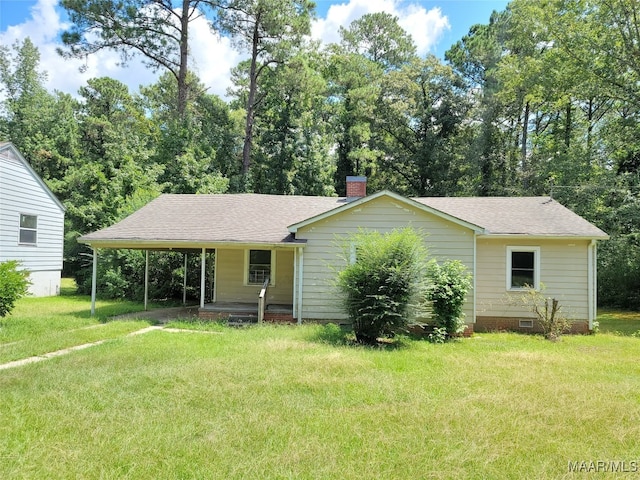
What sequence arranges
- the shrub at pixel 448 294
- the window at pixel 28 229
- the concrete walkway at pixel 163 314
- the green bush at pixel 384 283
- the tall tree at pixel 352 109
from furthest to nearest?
1. the tall tree at pixel 352 109
2. the window at pixel 28 229
3. the concrete walkway at pixel 163 314
4. the shrub at pixel 448 294
5. the green bush at pixel 384 283

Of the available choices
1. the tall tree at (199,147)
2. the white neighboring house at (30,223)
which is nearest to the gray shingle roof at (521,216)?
the tall tree at (199,147)

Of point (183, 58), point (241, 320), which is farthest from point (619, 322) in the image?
point (183, 58)

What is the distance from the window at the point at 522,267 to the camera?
39.8ft

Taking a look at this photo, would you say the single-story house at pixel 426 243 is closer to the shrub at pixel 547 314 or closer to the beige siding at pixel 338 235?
the beige siding at pixel 338 235

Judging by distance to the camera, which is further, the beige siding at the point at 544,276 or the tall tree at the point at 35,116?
the tall tree at the point at 35,116

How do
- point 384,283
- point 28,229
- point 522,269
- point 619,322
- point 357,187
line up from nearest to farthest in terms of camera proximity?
point 384,283 < point 522,269 < point 357,187 < point 619,322 < point 28,229

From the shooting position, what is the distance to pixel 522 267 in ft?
40.3

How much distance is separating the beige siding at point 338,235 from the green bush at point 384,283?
88.9 inches

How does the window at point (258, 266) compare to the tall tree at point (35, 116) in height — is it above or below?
below

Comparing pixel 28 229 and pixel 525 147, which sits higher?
pixel 525 147

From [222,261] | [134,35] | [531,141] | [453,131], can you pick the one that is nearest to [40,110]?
[134,35]

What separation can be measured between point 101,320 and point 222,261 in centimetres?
403

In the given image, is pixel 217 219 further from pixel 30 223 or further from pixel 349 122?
pixel 349 122

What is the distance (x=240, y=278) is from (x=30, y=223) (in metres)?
10.3
